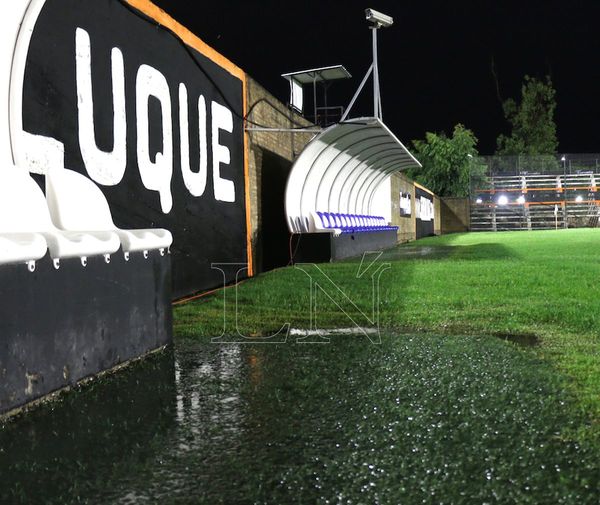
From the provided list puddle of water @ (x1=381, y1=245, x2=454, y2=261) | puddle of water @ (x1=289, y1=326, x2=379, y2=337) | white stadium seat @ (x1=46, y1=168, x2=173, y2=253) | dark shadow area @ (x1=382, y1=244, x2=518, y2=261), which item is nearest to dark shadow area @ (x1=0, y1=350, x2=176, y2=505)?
white stadium seat @ (x1=46, y1=168, x2=173, y2=253)

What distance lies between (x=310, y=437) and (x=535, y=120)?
68.4 m

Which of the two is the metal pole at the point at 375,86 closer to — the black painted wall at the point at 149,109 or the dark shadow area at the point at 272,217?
the dark shadow area at the point at 272,217

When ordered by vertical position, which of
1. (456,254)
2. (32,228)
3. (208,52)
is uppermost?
(208,52)

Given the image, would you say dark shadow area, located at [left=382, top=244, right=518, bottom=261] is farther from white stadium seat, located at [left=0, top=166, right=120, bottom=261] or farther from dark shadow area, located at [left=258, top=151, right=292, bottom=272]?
white stadium seat, located at [left=0, top=166, right=120, bottom=261]

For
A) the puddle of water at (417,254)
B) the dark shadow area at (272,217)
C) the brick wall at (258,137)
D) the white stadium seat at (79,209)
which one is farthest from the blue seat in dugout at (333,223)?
the white stadium seat at (79,209)

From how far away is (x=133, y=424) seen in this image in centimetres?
286

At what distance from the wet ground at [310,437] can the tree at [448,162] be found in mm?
52678

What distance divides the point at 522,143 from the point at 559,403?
6660 centimetres

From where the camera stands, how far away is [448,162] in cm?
5538

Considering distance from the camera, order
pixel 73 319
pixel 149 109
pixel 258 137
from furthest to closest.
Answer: pixel 258 137
pixel 149 109
pixel 73 319

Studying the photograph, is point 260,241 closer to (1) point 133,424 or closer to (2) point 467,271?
(2) point 467,271

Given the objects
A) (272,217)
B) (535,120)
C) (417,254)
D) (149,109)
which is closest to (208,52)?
(149,109)

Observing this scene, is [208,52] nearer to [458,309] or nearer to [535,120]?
[458,309]

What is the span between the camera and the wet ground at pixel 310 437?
2119 mm
